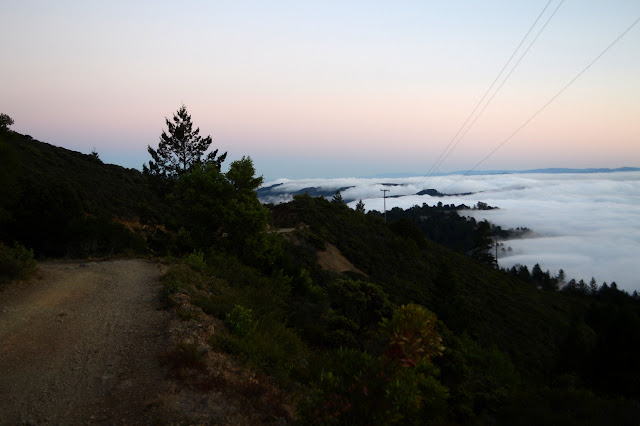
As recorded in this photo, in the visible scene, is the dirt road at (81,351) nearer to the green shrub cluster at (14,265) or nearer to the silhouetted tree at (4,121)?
the green shrub cluster at (14,265)

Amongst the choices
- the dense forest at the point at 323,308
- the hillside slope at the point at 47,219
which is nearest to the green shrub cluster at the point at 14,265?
the dense forest at the point at 323,308

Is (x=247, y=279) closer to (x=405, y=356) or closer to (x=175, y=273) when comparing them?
(x=175, y=273)

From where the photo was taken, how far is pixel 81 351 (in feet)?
19.3

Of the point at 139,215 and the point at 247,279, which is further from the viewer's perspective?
the point at 139,215

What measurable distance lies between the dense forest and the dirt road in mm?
1017

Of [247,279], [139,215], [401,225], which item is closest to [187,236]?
[247,279]

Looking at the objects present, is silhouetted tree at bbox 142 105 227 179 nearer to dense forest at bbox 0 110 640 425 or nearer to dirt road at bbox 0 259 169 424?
dense forest at bbox 0 110 640 425

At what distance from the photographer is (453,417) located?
8.05m

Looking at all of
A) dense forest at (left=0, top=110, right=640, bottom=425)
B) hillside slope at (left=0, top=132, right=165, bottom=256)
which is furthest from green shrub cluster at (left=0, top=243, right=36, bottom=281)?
hillside slope at (left=0, top=132, right=165, bottom=256)

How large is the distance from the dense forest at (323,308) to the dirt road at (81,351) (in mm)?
1017

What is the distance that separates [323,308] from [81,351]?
6.46 metres

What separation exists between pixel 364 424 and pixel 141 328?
5.38m

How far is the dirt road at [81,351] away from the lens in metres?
4.41

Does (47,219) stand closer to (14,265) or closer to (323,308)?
(14,265)
